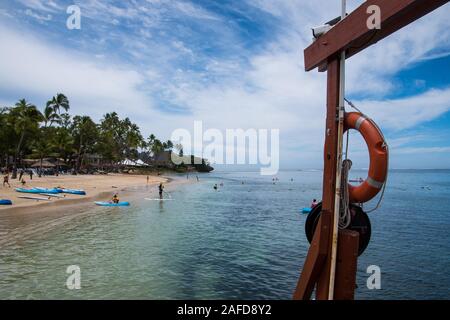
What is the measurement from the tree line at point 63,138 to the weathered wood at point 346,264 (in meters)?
58.2

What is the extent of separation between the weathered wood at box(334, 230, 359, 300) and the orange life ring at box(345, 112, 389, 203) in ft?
2.15

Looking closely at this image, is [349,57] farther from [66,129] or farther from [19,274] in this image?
[66,129]

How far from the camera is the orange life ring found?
4.22m

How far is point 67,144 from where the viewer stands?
7681cm

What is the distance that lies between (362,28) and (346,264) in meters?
3.10

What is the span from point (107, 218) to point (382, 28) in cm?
2494

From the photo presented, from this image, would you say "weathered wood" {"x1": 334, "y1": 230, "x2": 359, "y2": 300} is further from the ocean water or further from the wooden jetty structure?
the ocean water

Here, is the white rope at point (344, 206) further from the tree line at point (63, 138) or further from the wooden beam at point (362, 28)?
the tree line at point (63, 138)
